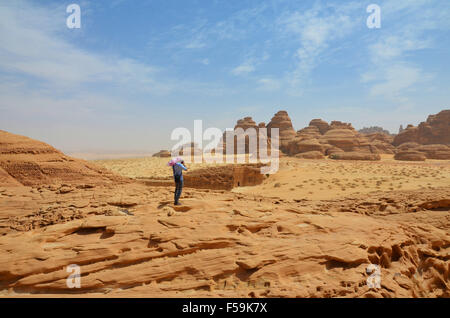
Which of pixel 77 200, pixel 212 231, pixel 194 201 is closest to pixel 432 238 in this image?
pixel 212 231

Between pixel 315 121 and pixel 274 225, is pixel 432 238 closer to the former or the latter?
pixel 274 225

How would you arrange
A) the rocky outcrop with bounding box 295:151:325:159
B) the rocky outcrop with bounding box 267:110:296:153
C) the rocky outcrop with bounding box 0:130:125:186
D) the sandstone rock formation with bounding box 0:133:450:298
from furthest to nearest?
1. the rocky outcrop with bounding box 267:110:296:153
2. the rocky outcrop with bounding box 295:151:325:159
3. the rocky outcrop with bounding box 0:130:125:186
4. the sandstone rock formation with bounding box 0:133:450:298

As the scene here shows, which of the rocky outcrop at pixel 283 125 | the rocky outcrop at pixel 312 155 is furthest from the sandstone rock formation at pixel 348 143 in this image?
the rocky outcrop at pixel 283 125

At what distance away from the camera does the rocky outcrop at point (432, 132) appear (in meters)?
52.8

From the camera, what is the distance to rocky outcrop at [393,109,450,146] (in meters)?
52.8

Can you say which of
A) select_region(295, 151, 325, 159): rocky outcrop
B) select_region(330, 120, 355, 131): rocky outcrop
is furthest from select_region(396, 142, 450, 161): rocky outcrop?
select_region(330, 120, 355, 131): rocky outcrop

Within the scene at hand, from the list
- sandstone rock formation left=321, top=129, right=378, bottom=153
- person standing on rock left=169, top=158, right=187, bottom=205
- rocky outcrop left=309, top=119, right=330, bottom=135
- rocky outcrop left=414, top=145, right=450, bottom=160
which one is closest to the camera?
person standing on rock left=169, top=158, right=187, bottom=205

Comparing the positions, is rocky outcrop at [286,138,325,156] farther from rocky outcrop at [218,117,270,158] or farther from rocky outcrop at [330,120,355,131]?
rocky outcrop at [330,120,355,131]

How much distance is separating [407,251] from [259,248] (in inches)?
136

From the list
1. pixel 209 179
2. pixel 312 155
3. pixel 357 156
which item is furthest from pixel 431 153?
pixel 209 179

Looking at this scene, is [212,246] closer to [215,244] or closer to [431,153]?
[215,244]

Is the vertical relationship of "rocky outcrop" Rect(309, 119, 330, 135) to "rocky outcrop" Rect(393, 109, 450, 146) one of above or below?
above

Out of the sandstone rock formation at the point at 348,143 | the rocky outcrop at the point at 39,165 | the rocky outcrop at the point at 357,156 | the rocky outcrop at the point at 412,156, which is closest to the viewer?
the rocky outcrop at the point at 39,165

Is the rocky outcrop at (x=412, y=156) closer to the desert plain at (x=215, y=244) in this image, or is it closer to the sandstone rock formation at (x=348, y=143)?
the sandstone rock formation at (x=348, y=143)
